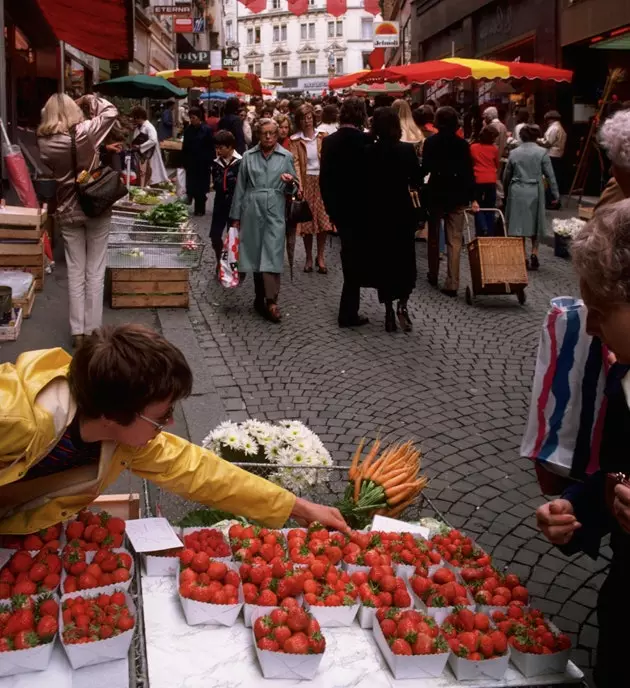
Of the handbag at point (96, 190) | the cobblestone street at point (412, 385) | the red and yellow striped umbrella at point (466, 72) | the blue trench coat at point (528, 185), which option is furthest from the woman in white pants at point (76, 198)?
the red and yellow striped umbrella at point (466, 72)

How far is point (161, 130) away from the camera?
25.2 m

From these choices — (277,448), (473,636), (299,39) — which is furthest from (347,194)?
(299,39)

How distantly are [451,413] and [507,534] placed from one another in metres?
1.82

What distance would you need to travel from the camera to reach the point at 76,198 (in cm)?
688

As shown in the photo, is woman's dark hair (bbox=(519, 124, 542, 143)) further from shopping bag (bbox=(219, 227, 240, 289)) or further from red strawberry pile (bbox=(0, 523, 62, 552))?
→ red strawberry pile (bbox=(0, 523, 62, 552))

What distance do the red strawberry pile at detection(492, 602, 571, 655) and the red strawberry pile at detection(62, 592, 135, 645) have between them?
111cm

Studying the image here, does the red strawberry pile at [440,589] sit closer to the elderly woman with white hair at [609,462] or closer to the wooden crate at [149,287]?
the elderly woman with white hair at [609,462]

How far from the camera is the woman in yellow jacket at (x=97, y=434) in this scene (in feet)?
8.02

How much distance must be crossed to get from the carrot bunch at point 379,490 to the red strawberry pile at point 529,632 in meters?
1.01

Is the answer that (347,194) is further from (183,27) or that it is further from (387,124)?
(183,27)

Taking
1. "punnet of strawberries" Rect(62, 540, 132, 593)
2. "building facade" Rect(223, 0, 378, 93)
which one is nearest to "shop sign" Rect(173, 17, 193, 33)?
"punnet of strawberries" Rect(62, 540, 132, 593)

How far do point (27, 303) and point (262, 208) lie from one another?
2.46 metres

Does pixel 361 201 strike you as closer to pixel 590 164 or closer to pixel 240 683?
pixel 240 683

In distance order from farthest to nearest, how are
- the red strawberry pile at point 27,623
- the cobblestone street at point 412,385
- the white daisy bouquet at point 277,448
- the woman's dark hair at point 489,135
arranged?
the woman's dark hair at point 489,135 → the cobblestone street at point 412,385 → the white daisy bouquet at point 277,448 → the red strawberry pile at point 27,623
